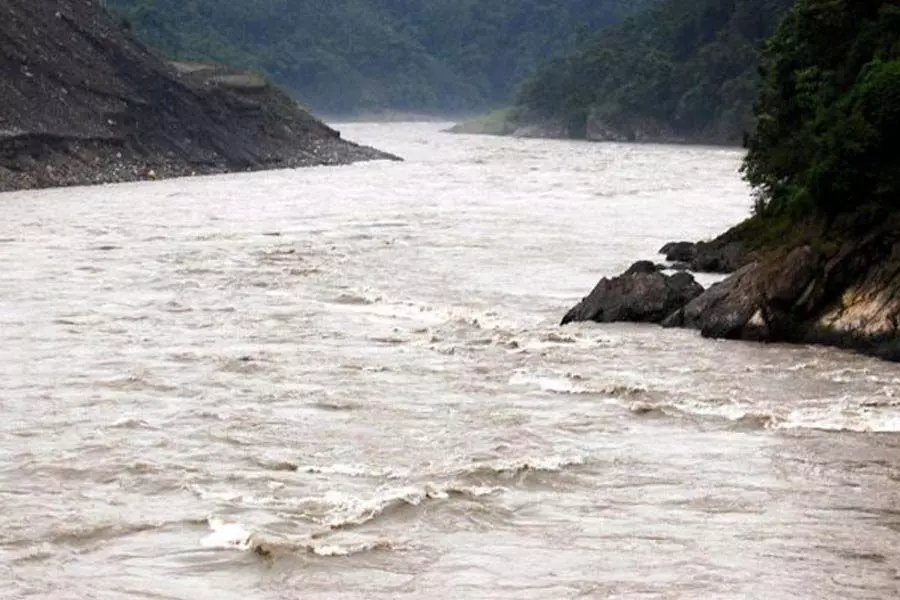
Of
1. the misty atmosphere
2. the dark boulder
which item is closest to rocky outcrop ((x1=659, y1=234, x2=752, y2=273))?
the dark boulder

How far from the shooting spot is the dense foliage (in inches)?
1093

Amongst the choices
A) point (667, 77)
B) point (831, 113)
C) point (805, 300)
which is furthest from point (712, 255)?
point (667, 77)

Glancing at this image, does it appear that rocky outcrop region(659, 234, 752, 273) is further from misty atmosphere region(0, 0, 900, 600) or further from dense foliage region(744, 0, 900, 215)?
dense foliage region(744, 0, 900, 215)

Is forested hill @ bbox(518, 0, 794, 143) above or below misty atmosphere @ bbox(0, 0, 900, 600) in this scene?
Result: above

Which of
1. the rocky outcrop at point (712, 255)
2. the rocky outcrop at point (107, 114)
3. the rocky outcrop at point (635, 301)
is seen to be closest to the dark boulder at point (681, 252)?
the rocky outcrop at point (712, 255)

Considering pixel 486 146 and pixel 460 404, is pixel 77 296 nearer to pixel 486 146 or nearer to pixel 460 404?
pixel 460 404

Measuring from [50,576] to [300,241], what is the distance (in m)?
31.1

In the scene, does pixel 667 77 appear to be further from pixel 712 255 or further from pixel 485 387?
pixel 485 387

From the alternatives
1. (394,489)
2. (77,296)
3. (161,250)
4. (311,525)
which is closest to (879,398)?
(394,489)

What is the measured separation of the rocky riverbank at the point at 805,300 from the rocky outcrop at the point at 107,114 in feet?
143

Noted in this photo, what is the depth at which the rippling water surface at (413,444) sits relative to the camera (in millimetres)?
13875

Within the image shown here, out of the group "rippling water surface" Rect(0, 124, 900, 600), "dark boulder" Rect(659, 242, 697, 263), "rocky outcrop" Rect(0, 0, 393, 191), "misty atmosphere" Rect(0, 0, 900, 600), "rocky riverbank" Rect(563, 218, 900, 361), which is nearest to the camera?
"rippling water surface" Rect(0, 124, 900, 600)

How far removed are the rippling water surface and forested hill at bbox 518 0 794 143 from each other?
98266 mm

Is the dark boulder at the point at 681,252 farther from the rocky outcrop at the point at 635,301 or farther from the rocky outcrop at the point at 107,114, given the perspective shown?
the rocky outcrop at the point at 107,114
